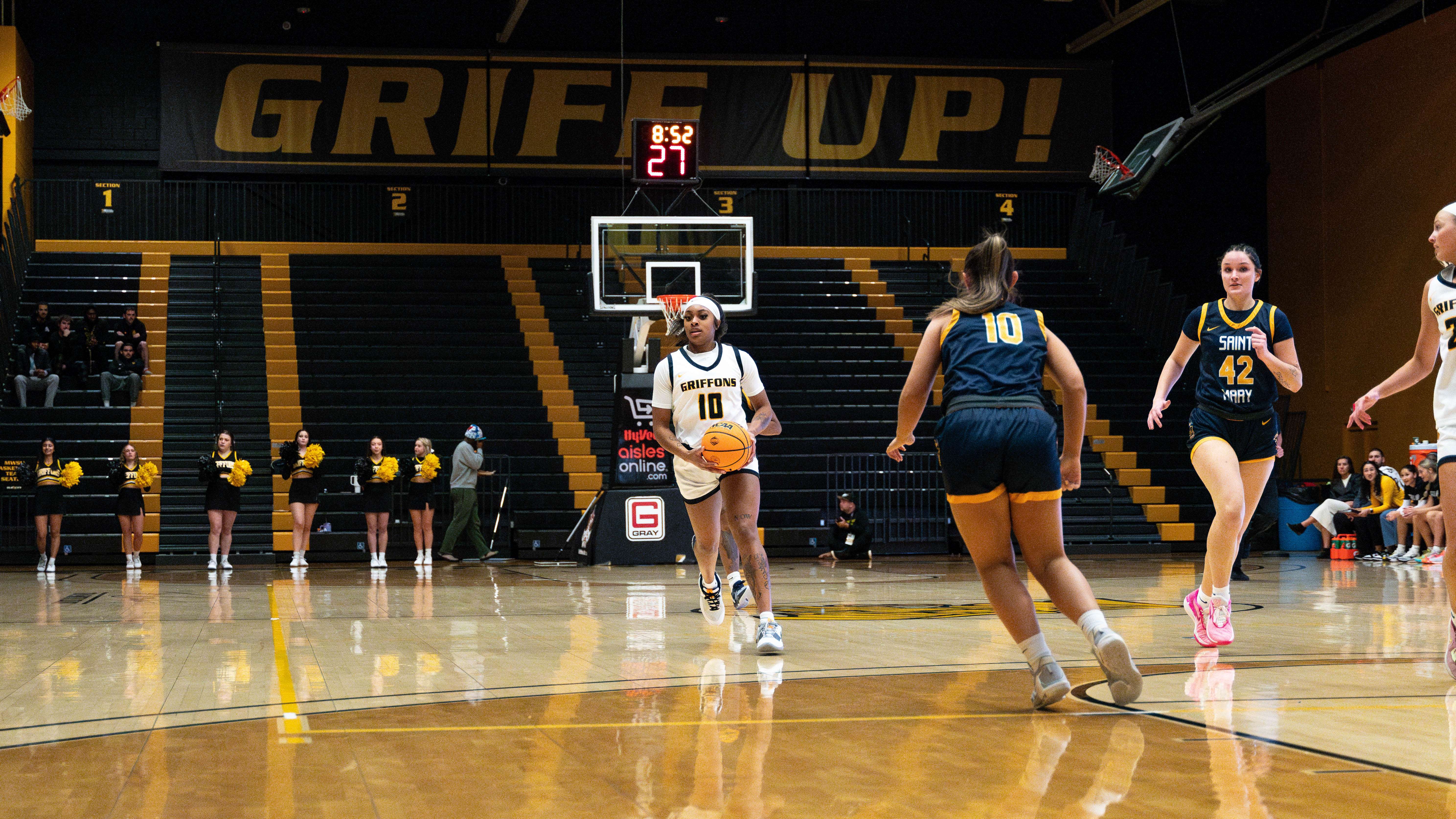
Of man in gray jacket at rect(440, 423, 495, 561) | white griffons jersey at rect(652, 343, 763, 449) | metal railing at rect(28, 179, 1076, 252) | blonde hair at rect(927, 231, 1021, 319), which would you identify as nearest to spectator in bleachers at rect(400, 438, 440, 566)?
man in gray jacket at rect(440, 423, 495, 561)

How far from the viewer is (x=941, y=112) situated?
26.8m

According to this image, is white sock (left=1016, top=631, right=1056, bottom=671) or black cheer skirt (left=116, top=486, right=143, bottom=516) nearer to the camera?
white sock (left=1016, top=631, right=1056, bottom=671)

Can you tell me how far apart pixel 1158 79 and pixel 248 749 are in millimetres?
26501

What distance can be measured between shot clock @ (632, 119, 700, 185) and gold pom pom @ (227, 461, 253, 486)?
631 cm

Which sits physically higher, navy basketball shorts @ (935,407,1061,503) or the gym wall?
the gym wall

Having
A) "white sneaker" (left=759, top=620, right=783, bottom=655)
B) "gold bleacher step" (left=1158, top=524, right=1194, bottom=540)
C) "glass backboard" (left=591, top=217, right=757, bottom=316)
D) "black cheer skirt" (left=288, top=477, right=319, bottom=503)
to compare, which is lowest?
"gold bleacher step" (left=1158, top=524, right=1194, bottom=540)

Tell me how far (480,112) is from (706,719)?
74.7 feet

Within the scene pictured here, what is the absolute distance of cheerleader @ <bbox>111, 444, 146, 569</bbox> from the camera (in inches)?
638

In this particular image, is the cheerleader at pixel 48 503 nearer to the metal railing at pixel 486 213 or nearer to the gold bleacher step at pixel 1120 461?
the metal railing at pixel 486 213

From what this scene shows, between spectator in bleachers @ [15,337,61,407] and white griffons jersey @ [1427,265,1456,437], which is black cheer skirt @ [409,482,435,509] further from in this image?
white griffons jersey @ [1427,265,1456,437]

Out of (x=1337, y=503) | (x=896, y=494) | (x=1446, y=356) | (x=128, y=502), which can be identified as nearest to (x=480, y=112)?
(x=896, y=494)

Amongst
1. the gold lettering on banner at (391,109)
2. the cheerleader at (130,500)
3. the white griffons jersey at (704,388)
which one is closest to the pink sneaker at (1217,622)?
the white griffons jersey at (704,388)

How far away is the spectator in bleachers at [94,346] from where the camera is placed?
20.6 m

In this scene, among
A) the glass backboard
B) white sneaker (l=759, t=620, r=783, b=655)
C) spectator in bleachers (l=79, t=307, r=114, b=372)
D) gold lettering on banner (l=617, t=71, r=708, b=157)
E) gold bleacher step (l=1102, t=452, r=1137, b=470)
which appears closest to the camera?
white sneaker (l=759, t=620, r=783, b=655)
